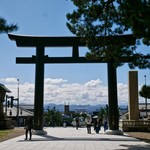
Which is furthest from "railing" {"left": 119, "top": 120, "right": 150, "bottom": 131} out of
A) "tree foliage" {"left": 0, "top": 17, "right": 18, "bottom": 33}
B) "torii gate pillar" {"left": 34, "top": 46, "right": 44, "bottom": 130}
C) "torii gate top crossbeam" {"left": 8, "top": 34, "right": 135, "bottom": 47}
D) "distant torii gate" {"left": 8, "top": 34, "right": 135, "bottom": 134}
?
"tree foliage" {"left": 0, "top": 17, "right": 18, "bottom": 33}

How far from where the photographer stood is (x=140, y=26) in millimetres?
15930

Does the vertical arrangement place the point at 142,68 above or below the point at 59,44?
below

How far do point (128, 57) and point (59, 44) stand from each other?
32.5 feet

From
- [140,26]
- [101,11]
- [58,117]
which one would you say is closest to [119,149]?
[140,26]

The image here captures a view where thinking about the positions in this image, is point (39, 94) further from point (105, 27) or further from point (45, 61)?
point (105, 27)

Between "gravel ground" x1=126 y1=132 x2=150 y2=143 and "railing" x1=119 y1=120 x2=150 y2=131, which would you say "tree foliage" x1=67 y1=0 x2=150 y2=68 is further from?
"railing" x1=119 y1=120 x2=150 y2=131

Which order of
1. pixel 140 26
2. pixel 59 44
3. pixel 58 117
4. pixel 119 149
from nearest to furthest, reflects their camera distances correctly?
pixel 140 26 → pixel 119 149 → pixel 59 44 → pixel 58 117

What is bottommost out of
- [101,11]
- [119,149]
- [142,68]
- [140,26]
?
[119,149]

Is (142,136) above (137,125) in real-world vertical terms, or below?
below

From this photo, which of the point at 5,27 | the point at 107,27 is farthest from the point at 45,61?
the point at 5,27

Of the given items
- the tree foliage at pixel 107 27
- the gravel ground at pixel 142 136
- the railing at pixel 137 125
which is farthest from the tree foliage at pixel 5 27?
the railing at pixel 137 125

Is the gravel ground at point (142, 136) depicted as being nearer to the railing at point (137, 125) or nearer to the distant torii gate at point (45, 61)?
the distant torii gate at point (45, 61)

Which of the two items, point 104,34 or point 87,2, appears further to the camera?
point 104,34

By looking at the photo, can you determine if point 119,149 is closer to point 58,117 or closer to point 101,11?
point 101,11
